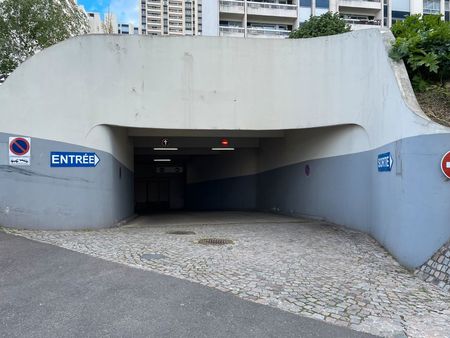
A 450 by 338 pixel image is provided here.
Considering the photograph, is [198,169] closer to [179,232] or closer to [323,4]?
[179,232]

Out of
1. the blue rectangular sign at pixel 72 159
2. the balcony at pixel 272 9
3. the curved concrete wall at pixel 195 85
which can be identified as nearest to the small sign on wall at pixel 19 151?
the curved concrete wall at pixel 195 85

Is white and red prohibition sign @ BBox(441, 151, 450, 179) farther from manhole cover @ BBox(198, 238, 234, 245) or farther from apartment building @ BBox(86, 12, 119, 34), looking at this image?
apartment building @ BBox(86, 12, 119, 34)

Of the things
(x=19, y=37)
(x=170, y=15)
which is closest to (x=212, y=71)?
(x=19, y=37)

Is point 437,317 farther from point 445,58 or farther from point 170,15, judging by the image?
point 170,15

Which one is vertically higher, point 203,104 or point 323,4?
point 323,4

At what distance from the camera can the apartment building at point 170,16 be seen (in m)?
153

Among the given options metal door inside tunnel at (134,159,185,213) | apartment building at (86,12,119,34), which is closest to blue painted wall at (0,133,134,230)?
metal door inside tunnel at (134,159,185,213)

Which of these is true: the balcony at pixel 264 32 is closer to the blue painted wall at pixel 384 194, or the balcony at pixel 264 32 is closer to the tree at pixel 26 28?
the tree at pixel 26 28

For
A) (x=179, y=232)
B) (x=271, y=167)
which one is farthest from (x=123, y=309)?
(x=271, y=167)

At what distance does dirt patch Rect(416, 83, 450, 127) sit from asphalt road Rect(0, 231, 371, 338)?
15.2ft

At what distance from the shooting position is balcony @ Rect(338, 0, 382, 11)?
46188mm

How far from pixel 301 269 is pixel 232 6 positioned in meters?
42.5

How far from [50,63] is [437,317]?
9305 mm

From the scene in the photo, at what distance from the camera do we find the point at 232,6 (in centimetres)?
4391
